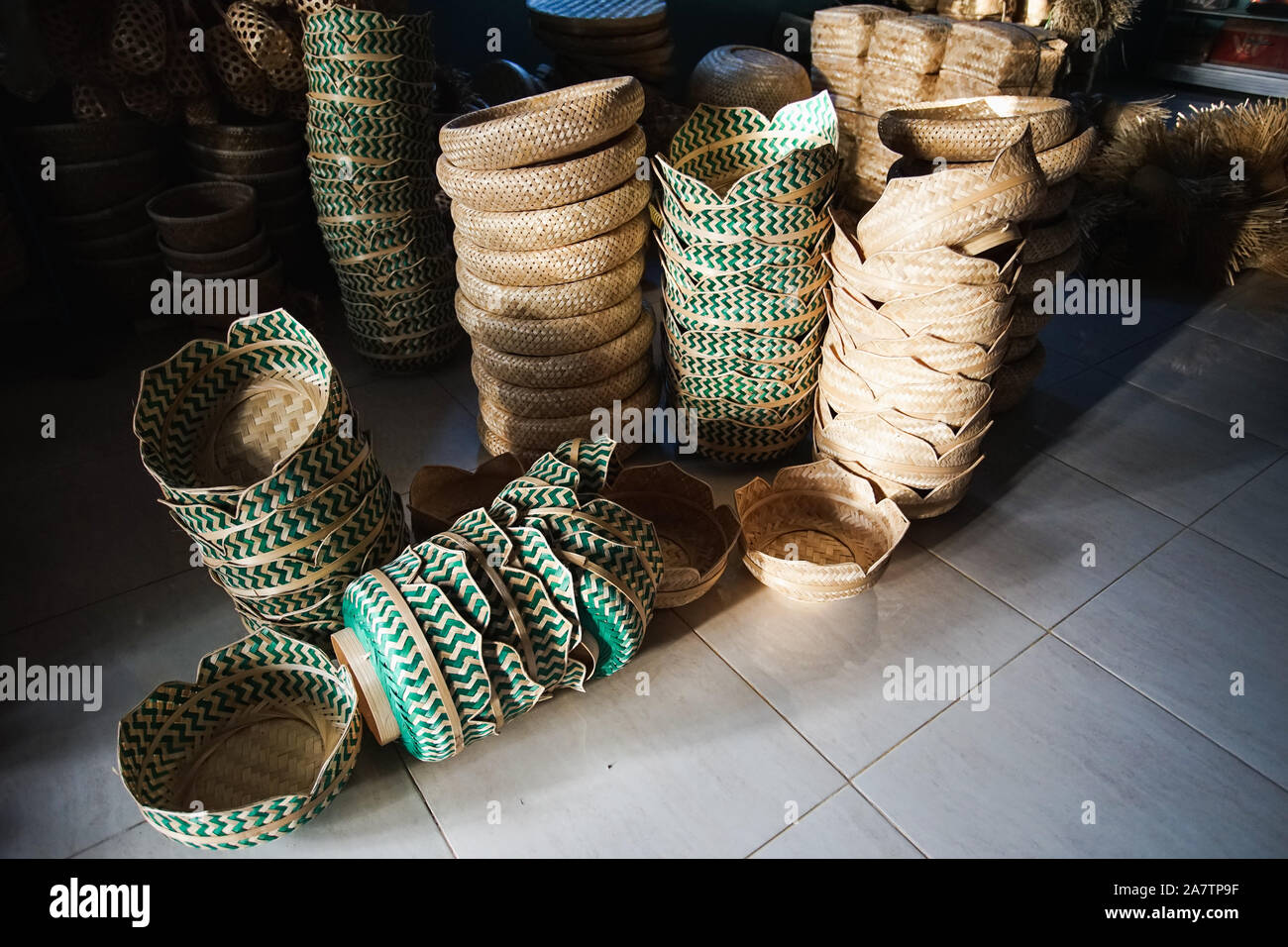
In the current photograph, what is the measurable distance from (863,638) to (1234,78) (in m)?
6.10

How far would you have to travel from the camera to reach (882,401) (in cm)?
217

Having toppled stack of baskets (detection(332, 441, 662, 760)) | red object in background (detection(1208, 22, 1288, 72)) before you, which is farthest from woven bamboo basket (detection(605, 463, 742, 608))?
red object in background (detection(1208, 22, 1288, 72))

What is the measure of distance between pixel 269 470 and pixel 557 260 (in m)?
0.89

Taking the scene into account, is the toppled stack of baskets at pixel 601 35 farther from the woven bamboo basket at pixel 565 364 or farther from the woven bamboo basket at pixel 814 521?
the woven bamboo basket at pixel 814 521

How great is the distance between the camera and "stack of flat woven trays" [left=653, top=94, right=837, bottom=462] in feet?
6.98

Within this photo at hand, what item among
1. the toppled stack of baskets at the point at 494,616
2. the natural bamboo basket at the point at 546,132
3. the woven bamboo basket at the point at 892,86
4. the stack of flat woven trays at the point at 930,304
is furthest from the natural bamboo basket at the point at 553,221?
the woven bamboo basket at the point at 892,86

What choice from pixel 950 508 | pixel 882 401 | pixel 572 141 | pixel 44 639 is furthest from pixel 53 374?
pixel 950 508

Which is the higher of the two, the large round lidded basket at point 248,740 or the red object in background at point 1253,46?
the red object in background at point 1253,46

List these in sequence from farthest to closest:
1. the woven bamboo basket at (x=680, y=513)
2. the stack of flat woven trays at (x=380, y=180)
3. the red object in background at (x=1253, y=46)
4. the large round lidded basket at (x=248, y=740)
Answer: the red object in background at (x=1253, y=46), the stack of flat woven trays at (x=380, y=180), the woven bamboo basket at (x=680, y=513), the large round lidded basket at (x=248, y=740)

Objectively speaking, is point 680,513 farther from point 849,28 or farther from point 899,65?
point 849,28

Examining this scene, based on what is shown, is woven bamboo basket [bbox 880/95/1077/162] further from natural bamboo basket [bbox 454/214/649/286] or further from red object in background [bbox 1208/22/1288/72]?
red object in background [bbox 1208/22/1288/72]

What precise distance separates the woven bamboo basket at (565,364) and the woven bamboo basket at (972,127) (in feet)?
2.94

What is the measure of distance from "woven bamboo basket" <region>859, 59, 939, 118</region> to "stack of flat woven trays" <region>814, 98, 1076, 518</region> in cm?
128

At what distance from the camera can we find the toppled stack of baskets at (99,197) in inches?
115
